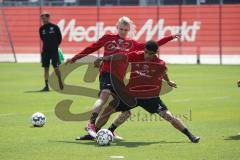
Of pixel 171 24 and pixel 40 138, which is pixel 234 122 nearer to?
pixel 40 138

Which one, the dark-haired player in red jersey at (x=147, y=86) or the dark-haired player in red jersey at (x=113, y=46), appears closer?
the dark-haired player in red jersey at (x=147, y=86)

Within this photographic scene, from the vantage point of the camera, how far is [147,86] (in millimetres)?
12805

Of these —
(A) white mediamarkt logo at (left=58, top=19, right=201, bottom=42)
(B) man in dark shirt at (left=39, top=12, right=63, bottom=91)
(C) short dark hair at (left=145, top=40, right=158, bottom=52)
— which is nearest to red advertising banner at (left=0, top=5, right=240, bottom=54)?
(A) white mediamarkt logo at (left=58, top=19, right=201, bottom=42)

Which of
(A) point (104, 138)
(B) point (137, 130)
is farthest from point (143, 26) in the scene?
(A) point (104, 138)

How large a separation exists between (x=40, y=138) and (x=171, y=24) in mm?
33701

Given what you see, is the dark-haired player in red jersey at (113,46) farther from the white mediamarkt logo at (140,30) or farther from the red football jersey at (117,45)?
the white mediamarkt logo at (140,30)

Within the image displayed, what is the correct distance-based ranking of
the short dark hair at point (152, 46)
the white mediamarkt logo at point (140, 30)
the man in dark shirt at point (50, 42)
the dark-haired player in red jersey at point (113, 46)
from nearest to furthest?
the short dark hair at point (152, 46), the dark-haired player in red jersey at point (113, 46), the man in dark shirt at point (50, 42), the white mediamarkt logo at point (140, 30)

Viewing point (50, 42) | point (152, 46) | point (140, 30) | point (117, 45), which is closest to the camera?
point (152, 46)

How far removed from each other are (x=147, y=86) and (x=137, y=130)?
1.65 meters

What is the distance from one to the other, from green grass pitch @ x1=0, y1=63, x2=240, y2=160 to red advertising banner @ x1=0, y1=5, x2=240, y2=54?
19647 mm

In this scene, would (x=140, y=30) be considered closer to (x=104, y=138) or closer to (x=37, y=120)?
(x=37, y=120)

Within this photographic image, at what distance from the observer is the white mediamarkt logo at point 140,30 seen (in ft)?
150

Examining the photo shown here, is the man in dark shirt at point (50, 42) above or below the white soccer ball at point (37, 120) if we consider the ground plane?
above

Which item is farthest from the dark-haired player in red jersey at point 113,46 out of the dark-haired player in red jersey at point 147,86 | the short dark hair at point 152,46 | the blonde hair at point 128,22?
the short dark hair at point 152,46
